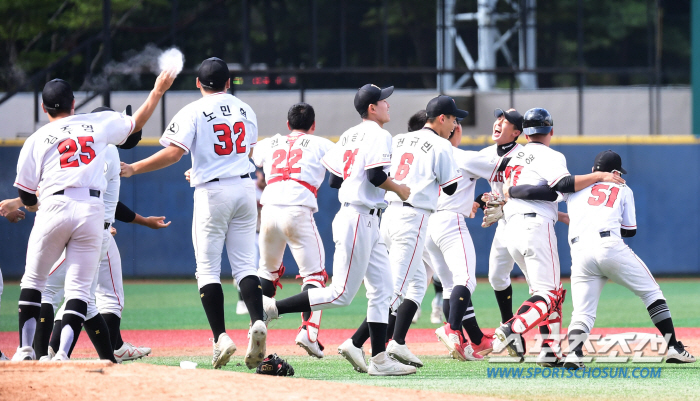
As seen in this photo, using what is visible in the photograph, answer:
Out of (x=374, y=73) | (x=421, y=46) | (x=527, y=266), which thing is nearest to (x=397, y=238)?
(x=527, y=266)

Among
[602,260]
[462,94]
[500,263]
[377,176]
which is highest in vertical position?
[462,94]

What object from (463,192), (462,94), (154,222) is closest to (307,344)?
(154,222)

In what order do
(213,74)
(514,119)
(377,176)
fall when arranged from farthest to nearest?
(514,119) < (213,74) < (377,176)

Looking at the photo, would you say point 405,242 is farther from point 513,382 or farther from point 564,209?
point 564,209

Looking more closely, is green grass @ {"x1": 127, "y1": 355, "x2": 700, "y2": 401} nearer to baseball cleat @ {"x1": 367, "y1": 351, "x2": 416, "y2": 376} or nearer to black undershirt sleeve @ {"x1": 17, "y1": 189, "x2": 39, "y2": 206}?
baseball cleat @ {"x1": 367, "y1": 351, "x2": 416, "y2": 376}

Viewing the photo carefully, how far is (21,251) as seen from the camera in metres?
15.8

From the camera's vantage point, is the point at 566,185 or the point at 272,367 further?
the point at 566,185

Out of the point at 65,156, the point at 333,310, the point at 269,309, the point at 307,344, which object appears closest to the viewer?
the point at 65,156

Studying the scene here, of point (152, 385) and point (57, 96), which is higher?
point (57, 96)

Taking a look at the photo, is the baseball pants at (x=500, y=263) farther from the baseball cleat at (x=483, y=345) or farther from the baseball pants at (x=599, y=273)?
the baseball pants at (x=599, y=273)

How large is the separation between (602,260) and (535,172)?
2.89 ft

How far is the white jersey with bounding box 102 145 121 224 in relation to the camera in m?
6.45

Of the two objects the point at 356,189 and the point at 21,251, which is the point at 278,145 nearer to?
the point at 356,189

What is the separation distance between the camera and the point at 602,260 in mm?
6371
